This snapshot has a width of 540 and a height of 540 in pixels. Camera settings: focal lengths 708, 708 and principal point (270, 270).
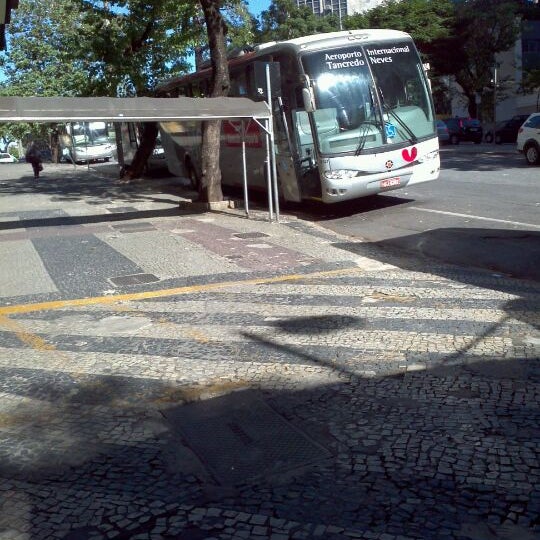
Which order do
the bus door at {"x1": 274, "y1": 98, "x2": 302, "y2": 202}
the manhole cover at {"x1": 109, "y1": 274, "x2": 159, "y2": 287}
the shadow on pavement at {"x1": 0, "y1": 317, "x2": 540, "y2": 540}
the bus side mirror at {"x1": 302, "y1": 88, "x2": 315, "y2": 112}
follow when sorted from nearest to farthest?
the shadow on pavement at {"x1": 0, "y1": 317, "x2": 540, "y2": 540} < the manhole cover at {"x1": 109, "y1": 274, "x2": 159, "y2": 287} < the bus side mirror at {"x1": 302, "y1": 88, "x2": 315, "y2": 112} < the bus door at {"x1": 274, "y1": 98, "x2": 302, "y2": 202}

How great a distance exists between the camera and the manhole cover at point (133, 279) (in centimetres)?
901

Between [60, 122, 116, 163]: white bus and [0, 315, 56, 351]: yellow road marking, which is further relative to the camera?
[60, 122, 116, 163]: white bus

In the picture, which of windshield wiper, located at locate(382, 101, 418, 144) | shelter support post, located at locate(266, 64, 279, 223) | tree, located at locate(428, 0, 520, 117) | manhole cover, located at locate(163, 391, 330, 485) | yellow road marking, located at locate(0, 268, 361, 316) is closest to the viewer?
manhole cover, located at locate(163, 391, 330, 485)

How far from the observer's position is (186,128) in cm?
2081

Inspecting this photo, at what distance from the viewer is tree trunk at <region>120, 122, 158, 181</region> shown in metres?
24.8

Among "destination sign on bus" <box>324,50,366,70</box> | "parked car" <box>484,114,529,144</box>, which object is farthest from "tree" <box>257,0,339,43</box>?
"destination sign on bus" <box>324,50,366,70</box>

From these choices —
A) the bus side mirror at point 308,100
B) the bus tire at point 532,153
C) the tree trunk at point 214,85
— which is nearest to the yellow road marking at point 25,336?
the bus side mirror at point 308,100

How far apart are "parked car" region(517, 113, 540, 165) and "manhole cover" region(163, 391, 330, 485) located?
18946 mm

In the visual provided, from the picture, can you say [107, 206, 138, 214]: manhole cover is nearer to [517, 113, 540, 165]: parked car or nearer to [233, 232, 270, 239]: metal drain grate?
[233, 232, 270, 239]: metal drain grate

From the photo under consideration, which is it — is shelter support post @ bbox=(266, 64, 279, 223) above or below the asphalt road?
above

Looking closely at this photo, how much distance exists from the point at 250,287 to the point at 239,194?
40.6 ft

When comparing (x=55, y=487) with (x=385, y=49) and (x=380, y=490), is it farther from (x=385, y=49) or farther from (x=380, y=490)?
(x=385, y=49)

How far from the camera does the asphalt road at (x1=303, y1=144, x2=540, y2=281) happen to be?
9.68m

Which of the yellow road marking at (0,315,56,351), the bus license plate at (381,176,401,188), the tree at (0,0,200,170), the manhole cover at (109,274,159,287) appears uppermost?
the tree at (0,0,200,170)
